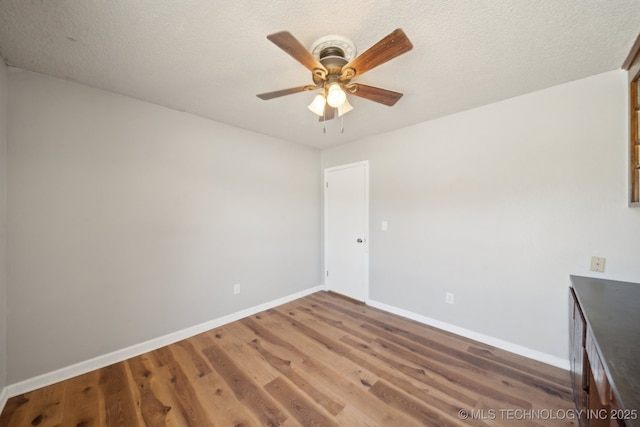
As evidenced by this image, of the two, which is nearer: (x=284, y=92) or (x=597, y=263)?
(x=284, y=92)

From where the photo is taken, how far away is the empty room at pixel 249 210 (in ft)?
4.37

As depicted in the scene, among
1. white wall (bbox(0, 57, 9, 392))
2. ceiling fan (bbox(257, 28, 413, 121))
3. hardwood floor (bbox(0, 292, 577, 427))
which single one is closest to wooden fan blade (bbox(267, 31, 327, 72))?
ceiling fan (bbox(257, 28, 413, 121))

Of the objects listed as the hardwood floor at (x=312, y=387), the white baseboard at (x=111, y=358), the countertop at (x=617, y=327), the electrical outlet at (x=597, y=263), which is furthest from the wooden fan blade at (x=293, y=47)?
the white baseboard at (x=111, y=358)

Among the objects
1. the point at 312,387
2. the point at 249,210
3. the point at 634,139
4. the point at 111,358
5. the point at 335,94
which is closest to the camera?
the point at 335,94

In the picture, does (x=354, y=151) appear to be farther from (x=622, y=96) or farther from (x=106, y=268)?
(x=106, y=268)

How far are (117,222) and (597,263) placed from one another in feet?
13.0

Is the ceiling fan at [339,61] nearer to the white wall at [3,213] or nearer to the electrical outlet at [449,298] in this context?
the white wall at [3,213]

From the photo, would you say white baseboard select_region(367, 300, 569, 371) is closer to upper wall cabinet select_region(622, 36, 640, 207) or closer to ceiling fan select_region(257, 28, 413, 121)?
upper wall cabinet select_region(622, 36, 640, 207)

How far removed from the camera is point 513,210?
218cm

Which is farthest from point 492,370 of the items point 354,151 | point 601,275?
point 354,151

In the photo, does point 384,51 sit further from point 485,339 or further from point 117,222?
point 485,339

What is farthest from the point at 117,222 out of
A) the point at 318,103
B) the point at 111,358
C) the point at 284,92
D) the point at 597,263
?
the point at 597,263

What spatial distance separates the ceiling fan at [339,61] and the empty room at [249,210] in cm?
2

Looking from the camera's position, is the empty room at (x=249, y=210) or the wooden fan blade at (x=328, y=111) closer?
the empty room at (x=249, y=210)
